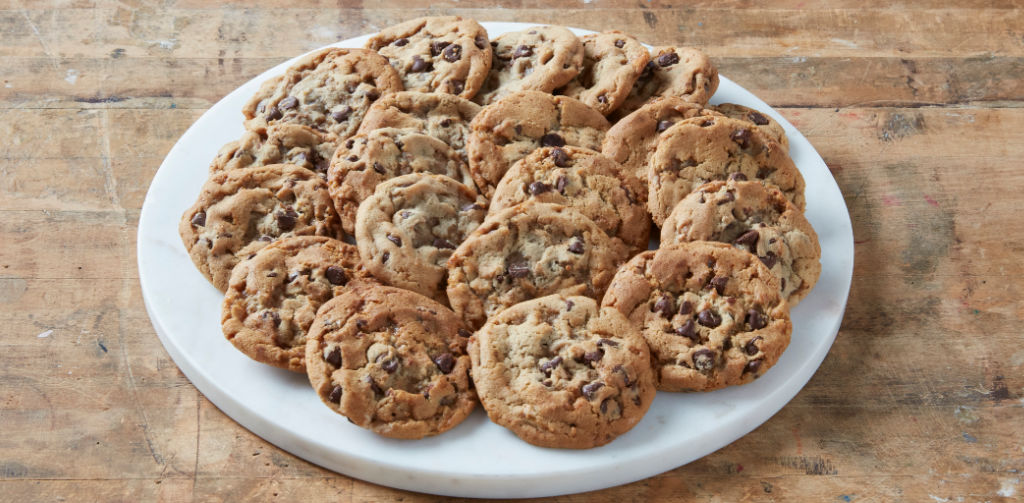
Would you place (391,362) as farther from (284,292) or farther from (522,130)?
(522,130)

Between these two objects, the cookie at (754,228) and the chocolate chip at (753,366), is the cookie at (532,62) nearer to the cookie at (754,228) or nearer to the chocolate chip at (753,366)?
the cookie at (754,228)

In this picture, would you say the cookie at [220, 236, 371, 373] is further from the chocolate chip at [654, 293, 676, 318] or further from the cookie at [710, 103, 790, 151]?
the cookie at [710, 103, 790, 151]

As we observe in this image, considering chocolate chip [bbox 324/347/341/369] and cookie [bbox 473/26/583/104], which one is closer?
chocolate chip [bbox 324/347/341/369]

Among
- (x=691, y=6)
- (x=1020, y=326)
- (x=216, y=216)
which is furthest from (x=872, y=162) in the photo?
(x=216, y=216)

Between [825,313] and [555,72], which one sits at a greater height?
[555,72]

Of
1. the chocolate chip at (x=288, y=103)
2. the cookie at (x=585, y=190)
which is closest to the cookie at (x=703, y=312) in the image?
the cookie at (x=585, y=190)

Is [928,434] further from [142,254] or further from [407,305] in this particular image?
[142,254]

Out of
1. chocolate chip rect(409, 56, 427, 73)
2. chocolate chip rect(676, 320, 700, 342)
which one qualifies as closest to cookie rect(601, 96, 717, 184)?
chocolate chip rect(676, 320, 700, 342)
